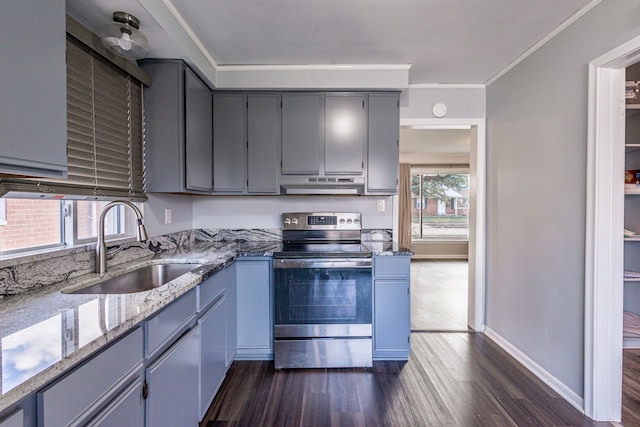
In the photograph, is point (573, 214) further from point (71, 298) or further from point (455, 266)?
point (455, 266)

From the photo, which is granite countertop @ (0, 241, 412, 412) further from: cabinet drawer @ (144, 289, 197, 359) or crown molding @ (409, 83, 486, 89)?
crown molding @ (409, 83, 486, 89)

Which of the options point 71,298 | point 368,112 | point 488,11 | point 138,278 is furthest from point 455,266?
point 71,298

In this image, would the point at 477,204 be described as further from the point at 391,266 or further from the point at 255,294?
the point at 255,294

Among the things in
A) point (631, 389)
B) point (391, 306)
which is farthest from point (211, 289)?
point (631, 389)

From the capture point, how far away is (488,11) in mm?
1828

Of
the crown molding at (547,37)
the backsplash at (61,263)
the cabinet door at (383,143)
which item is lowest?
the backsplash at (61,263)

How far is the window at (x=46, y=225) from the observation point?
52.0 inches

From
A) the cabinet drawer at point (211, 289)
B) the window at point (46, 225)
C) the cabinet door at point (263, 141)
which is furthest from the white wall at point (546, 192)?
the window at point (46, 225)

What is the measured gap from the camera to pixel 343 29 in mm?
2000

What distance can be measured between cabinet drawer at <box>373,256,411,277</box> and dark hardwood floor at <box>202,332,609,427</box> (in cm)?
71

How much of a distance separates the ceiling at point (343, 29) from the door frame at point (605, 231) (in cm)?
56

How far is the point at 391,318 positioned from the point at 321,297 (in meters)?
0.57

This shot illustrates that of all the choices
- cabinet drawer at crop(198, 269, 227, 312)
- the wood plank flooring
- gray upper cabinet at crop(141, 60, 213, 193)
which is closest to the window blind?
gray upper cabinet at crop(141, 60, 213, 193)

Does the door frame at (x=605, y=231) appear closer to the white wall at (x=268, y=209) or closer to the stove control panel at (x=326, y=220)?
the white wall at (x=268, y=209)
